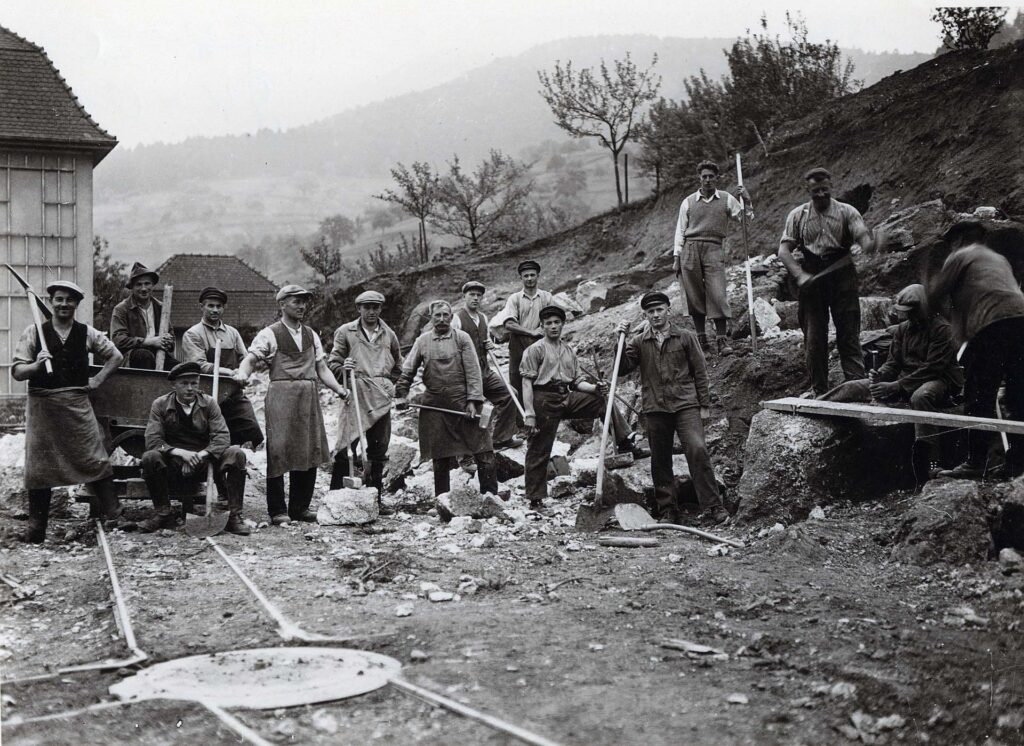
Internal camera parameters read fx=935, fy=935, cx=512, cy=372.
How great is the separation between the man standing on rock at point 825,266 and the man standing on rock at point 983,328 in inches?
44.1

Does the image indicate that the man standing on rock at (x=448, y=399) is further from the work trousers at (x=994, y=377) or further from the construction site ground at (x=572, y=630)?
the work trousers at (x=994, y=377)

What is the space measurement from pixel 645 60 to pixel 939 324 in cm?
11724

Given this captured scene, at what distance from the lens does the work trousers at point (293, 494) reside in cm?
809

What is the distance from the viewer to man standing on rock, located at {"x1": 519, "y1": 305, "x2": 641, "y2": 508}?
26.9 feet

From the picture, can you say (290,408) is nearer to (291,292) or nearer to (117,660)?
(291,292)

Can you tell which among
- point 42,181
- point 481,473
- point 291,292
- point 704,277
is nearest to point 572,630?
point 481,473

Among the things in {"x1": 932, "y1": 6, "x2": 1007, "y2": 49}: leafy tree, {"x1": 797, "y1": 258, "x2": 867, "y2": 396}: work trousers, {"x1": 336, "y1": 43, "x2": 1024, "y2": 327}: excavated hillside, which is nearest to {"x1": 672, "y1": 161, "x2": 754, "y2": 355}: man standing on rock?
{"x1": 797, "y1": 258, "x2": 867, "y2": 396}: work trousers

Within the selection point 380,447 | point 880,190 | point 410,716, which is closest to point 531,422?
point 380,447

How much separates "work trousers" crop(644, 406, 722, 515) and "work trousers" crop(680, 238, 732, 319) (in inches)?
99.8

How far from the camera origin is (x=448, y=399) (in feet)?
28.4

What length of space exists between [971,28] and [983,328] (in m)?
11.2

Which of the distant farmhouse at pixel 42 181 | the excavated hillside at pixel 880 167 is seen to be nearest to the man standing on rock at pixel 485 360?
the excavated hillside at pixel 880 167

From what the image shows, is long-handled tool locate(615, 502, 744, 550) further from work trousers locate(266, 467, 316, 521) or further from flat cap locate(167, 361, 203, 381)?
flat cap locate(167, 361, 203, 381)

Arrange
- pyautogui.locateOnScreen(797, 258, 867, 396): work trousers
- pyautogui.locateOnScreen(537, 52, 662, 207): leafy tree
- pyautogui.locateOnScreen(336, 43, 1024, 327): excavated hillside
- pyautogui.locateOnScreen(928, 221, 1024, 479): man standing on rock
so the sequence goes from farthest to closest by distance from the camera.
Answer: pyautogui.locateOnScreen(537, 52, 662, 207): leafy tree
pyautogui.locateOnScreen(336, 43, 1024, 327): excavated hillside
pyautogui.locateOnScreen(797, 258, 867, 396): work trousers
pyautogui.locateOnScreen(928, 221, 1024, 479): man standing on rock
